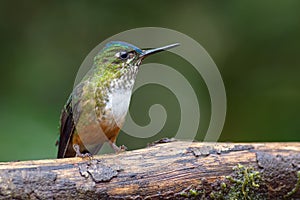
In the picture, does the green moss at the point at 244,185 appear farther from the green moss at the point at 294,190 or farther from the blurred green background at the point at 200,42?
the blurred green background at the point at 200,42

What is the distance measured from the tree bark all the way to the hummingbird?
43 cm

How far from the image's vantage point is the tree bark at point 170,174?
9.93 feet

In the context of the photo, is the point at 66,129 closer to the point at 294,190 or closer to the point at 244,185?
the point at 244,185

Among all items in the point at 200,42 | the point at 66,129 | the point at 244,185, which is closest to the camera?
the point at 244,185

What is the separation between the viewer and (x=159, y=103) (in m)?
6.33

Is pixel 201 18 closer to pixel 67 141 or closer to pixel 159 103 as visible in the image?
pixel 159 103

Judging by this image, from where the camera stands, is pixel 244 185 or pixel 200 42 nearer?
pixel 244 185

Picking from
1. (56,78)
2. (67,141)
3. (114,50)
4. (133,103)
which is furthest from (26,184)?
(133,103)

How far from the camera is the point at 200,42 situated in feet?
20.8

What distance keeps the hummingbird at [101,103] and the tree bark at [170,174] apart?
0.43 metres

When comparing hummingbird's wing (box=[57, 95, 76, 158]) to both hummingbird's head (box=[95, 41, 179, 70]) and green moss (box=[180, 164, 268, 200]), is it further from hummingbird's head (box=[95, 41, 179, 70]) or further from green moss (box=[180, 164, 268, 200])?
green moss (box=[180, 164, 268, 200])

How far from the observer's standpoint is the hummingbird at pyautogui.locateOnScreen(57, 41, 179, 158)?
12.6ft

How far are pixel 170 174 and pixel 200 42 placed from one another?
11.0 ft

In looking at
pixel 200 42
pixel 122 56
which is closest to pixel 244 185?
pixel 122 56
